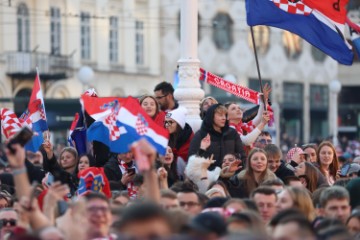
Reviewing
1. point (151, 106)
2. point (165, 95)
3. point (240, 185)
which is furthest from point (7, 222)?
point (165, 95)

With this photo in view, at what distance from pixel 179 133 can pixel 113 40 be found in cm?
4302

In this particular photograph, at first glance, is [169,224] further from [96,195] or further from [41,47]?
[41,47]

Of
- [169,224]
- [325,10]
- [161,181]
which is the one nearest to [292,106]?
[325,10]

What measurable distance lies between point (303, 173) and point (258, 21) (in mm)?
3374

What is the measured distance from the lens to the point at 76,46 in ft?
189

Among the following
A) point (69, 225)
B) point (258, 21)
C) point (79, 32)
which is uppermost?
point (79, 32)

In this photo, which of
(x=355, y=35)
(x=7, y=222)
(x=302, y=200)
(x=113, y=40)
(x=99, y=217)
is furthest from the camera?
(x=113, y=40)

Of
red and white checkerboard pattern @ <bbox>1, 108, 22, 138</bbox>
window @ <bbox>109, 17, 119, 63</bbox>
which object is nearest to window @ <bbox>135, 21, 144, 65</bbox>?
window @ <bbox>109, 17, 119, 63</bbox>

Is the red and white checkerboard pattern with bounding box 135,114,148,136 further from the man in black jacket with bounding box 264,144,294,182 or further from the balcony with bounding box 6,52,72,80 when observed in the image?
the balcony with bounding box 6,52,72,80

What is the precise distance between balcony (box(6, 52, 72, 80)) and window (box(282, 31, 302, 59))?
634 inches

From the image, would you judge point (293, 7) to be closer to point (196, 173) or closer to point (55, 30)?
point (196, 173)

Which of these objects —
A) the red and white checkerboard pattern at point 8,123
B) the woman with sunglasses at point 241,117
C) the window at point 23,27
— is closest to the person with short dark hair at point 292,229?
the red and white checkerboard pattern at point 8,123

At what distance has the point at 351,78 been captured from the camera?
7594 cm

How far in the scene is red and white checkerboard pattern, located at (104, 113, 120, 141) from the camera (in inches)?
607
